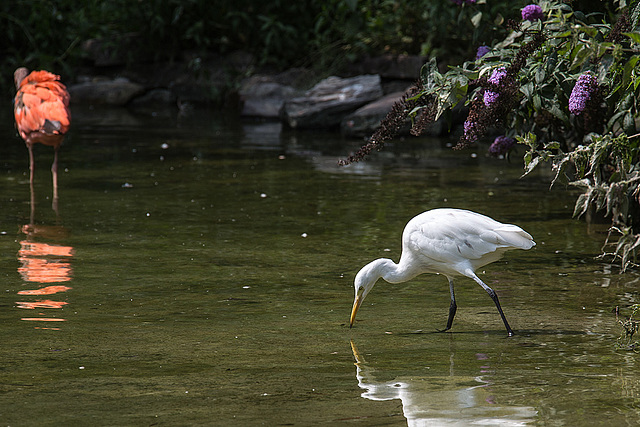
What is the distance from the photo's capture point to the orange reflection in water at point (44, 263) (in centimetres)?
553

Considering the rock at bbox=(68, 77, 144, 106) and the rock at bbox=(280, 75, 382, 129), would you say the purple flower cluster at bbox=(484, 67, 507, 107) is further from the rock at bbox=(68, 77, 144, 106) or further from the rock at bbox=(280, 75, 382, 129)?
the rock at bbox=(68, 77, 144, 106)

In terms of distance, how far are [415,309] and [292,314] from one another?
2.38 feet

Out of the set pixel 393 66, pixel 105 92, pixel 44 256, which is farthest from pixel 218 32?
pixel 44 256

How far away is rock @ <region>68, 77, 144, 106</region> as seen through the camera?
19.6m

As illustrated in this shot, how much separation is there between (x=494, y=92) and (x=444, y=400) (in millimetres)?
2233

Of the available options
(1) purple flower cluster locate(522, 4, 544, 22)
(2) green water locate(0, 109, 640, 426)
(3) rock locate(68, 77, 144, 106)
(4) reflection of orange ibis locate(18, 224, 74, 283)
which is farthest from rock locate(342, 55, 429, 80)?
(1) purple flower cluster locate(522, 4, 544, 22)

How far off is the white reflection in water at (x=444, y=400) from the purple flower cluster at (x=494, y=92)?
1.89 metres

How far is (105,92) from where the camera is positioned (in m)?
19.6

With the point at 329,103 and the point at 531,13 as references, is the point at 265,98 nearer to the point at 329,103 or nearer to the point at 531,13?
the point at 329,103

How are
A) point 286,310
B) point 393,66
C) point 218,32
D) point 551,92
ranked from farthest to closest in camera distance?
point 218,32 → point 393,66 → point 551,92 → point 286,310

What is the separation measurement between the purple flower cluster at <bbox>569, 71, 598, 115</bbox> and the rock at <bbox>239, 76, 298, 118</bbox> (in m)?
11.8

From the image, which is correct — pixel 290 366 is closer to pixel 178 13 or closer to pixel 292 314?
pixel 292 314

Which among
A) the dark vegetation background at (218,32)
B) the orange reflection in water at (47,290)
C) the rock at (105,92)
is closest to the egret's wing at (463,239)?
the orange reflection in water at (47,290)

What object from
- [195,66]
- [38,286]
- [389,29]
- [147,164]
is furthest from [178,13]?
[38,286]
